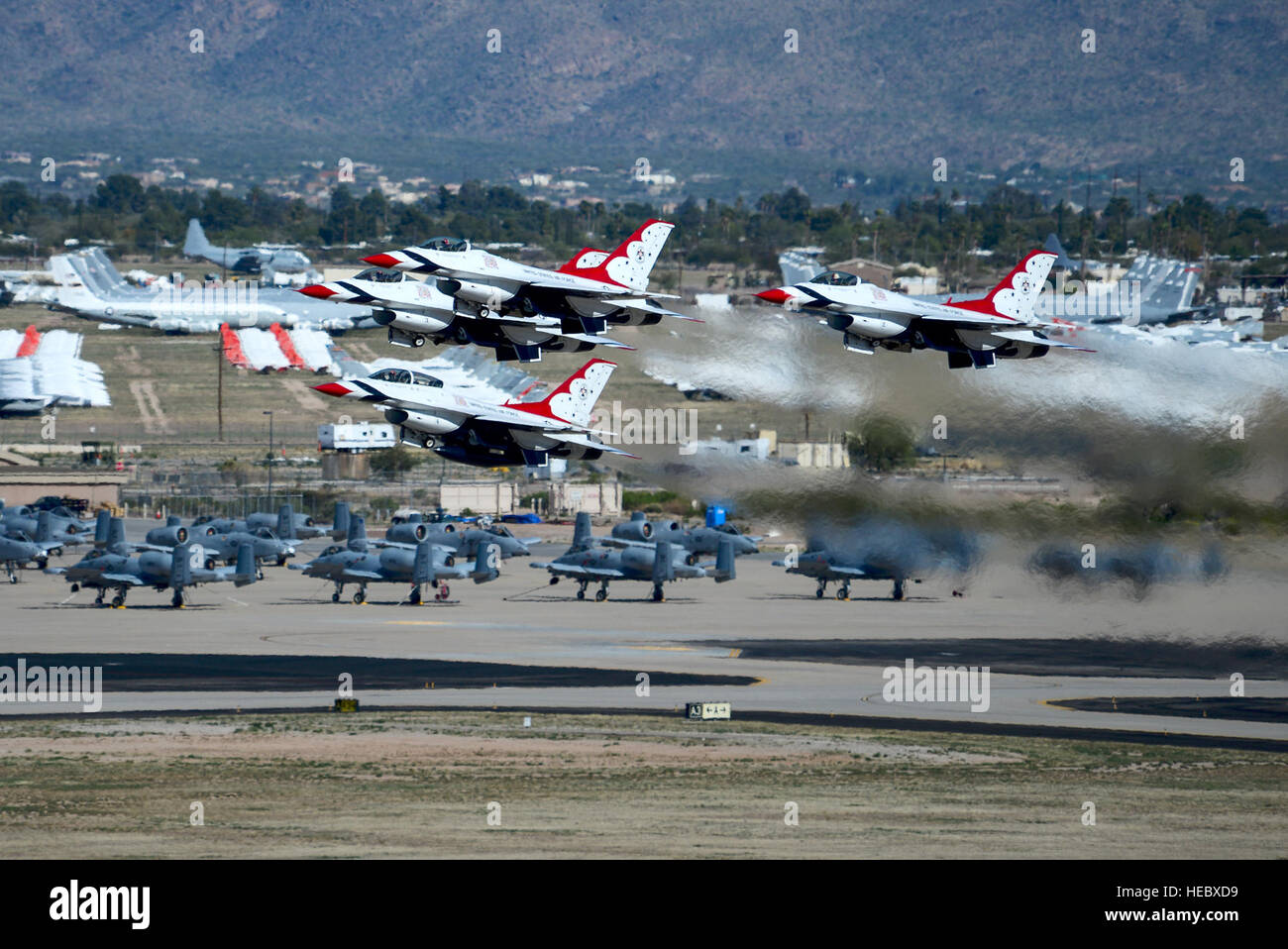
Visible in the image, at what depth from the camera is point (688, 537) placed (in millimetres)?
121812

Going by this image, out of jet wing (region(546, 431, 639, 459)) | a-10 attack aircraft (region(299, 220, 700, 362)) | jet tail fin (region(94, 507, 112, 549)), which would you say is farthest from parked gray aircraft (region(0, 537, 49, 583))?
jet wing (region(546, 431, 639, 459))

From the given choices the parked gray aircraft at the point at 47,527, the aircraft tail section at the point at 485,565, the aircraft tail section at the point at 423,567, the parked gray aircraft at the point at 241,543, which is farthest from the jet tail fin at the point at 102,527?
the aircraft tail section at the point at 485,565

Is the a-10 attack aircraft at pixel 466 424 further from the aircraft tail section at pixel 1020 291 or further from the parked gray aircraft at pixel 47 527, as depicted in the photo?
the parked gray aircraft at pixel 47 527

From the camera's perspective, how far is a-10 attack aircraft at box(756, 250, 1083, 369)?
6862cm

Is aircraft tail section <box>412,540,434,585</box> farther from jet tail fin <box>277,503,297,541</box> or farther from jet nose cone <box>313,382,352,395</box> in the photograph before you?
jet nose cone <box>313,382,352,395</box>

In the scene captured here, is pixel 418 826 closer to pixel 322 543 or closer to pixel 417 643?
pixel 417 643

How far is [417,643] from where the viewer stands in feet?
308

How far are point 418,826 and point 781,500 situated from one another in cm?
4324

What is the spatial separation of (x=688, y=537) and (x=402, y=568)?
19.5 metres

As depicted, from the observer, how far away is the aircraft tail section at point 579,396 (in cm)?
7712

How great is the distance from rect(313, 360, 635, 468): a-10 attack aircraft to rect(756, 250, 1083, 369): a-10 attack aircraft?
396 inches

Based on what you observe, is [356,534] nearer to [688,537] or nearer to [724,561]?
[688,537]

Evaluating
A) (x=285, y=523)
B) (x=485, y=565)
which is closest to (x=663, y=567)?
(x=485, y=565)
